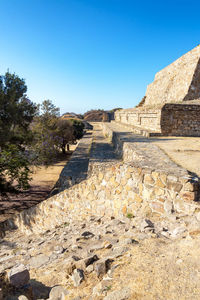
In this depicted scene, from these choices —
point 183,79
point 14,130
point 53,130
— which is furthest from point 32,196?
point 183,79

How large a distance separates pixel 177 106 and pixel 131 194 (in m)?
6.70

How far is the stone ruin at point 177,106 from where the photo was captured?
8.60 m

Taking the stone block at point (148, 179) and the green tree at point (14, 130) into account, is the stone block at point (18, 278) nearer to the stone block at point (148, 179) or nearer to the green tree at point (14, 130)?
the stone block at point (148, 179)

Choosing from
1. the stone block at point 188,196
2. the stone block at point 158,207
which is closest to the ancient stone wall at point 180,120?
the stone block at point 158,207

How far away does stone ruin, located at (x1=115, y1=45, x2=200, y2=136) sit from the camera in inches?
339

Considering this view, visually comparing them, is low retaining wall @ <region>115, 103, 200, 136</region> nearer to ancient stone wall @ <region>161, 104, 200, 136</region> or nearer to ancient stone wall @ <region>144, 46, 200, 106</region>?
ancient stone wall @ <region>161, 104, 200, 136</region>

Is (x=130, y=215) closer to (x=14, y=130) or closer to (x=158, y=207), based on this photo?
(x=158, y=207)

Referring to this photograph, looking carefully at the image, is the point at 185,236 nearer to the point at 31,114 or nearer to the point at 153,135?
the point at 153,135

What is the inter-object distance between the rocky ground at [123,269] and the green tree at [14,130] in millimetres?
5004

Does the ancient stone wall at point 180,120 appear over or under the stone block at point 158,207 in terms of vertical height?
over

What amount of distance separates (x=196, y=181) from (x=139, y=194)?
101cm

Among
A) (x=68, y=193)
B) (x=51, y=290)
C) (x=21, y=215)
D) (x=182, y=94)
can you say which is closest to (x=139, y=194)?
(x=51, y=290)

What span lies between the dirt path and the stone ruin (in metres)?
6.48

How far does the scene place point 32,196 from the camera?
422 inches
